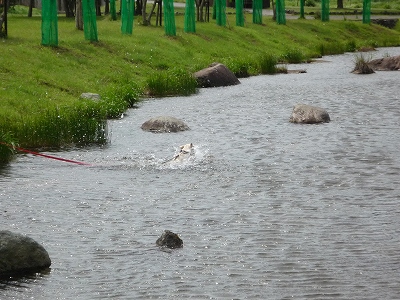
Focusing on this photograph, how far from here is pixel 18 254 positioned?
1062 cm

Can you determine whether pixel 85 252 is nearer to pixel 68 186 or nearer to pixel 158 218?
pixel 158 218

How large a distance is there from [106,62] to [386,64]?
12194 mm

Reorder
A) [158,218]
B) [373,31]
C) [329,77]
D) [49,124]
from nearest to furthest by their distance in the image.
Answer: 1. [158,218]
2. [49,124]
3. [329,77]
4. [373,31]

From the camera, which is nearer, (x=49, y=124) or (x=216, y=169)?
(x=216, y=169)

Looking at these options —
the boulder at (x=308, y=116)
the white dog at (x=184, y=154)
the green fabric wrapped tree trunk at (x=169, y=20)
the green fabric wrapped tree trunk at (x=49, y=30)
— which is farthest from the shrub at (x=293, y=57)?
the white dog at (x=184, y=154)

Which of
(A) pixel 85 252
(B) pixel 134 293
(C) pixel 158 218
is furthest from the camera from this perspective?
(C) pixel 158 218

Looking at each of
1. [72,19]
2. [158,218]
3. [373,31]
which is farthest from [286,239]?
[373,31]

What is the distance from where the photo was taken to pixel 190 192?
14.8 meters

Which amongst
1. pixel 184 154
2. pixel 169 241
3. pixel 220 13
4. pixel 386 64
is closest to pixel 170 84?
pixel 184 154

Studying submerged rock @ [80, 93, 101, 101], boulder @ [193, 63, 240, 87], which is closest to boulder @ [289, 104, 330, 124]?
submerged rock @ [80, 93, 101, 101]

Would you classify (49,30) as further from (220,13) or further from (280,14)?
(280,14)

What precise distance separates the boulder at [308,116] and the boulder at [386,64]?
50.2 ft

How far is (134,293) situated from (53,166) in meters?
7.15

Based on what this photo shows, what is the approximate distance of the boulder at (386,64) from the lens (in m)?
37.1
